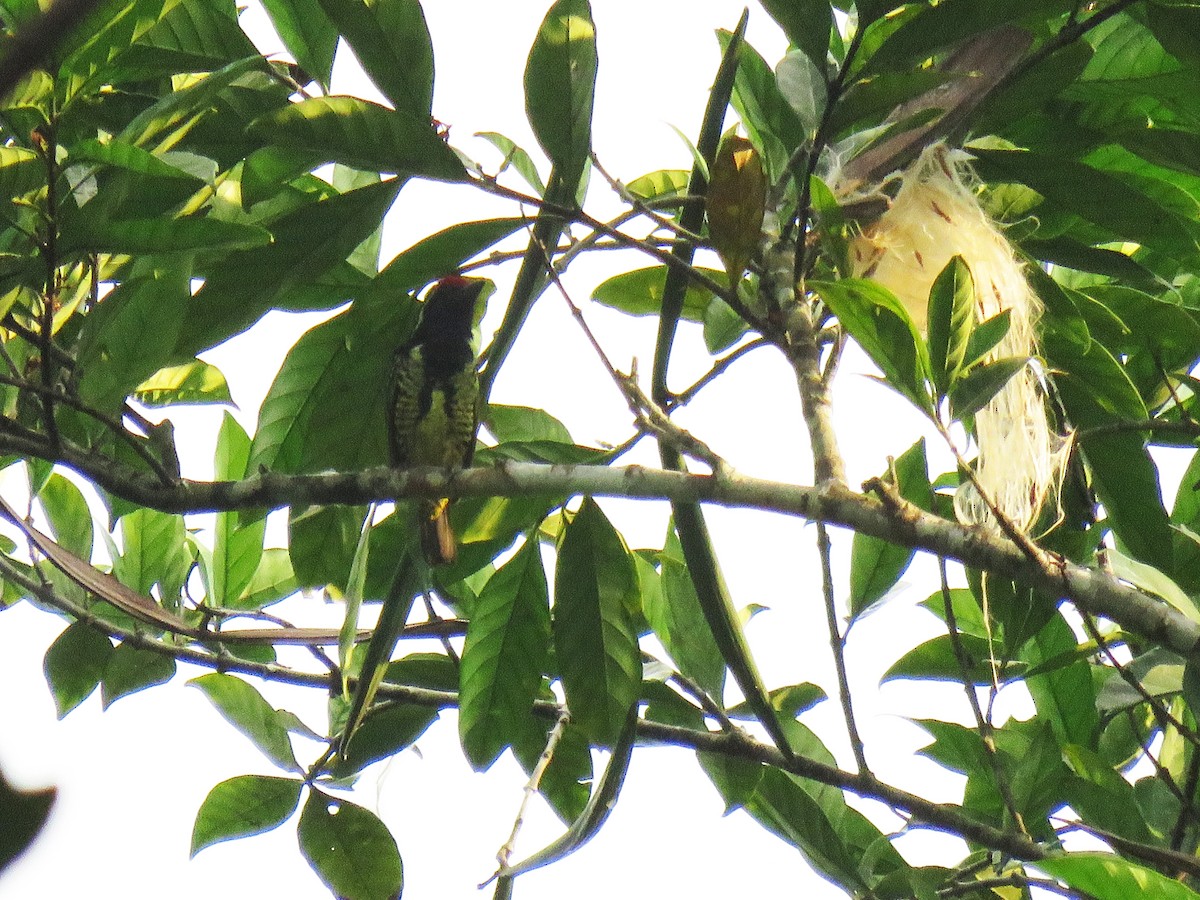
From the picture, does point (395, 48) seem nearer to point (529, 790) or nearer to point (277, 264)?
point (277, 264)

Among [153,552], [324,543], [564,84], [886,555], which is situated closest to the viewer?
[564,84]

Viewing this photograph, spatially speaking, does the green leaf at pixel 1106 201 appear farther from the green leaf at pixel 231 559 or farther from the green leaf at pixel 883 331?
the green leaf at pixel 231 559

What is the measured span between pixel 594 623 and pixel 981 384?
862 mm

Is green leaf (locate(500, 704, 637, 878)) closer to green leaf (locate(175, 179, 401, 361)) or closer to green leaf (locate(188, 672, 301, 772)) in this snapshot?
green leaf (locate(188, 672, 301, 772))

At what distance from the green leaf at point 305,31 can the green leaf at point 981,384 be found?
1.20m

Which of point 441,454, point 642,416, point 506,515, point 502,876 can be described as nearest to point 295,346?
point 506,515

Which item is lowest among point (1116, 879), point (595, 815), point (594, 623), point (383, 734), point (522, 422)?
point (1116, 879)

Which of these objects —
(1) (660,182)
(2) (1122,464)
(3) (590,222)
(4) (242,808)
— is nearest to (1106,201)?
(2) (1122,464)

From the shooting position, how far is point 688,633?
94.1 inches

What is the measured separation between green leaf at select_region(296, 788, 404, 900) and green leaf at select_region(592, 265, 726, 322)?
1.18m

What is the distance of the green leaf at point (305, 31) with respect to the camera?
2.14 m

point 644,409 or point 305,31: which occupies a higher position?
point 305,31

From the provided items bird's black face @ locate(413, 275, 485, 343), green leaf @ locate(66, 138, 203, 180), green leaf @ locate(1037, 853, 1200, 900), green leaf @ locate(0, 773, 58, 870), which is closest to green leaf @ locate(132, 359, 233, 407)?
green leaf @ locate(66, 138, 203, 180)

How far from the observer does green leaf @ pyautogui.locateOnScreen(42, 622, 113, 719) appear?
267cm
